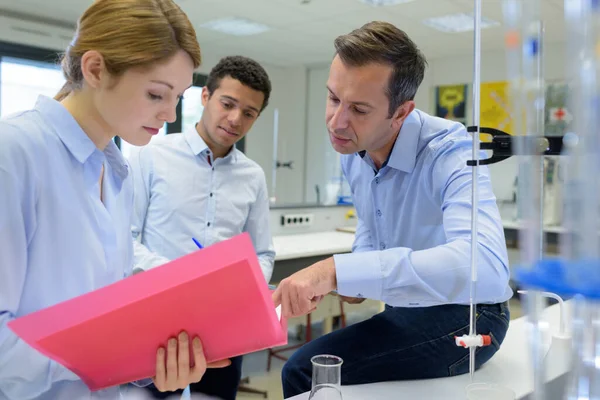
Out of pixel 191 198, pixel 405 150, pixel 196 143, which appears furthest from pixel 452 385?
pixel 196 143

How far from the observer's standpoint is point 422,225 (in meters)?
1.31

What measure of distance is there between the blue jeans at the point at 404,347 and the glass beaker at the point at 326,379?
9.5 inches

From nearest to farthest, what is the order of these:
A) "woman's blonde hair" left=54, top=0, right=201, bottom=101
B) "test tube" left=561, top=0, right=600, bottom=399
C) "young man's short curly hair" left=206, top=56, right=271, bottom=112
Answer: "test tube" left=561, top=0, right=600, bottom=399
"woman's blonde hair" left=54, top=0, right=201, bottom=101
"young man's short curly hair" left=206, top=56, right=271, bottom=112

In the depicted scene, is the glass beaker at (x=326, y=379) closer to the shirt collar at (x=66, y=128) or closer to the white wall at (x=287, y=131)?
the shirt collar at (x=66, y=128)

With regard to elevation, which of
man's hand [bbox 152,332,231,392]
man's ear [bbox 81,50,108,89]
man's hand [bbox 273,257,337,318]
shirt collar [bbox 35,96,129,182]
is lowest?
man's hand [bbox 152,332,231,392]

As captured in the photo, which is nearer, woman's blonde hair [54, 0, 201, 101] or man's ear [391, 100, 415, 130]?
woman's blonde hair [54, 0, 201, 101]

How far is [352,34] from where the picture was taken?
4.09 ft

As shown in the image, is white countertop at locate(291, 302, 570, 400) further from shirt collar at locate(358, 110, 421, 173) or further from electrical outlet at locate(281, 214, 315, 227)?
electrical outlet at locate(281, 214, 315, 227)

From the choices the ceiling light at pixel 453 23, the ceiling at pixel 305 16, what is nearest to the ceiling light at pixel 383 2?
the ceiling at pixel 305 16

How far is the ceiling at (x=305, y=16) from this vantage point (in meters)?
4.57

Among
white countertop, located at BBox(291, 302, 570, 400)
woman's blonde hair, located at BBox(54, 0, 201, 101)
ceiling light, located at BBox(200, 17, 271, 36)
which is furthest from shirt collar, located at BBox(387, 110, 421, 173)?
ceiling light, located at BBox(200, 17, 271, 36)

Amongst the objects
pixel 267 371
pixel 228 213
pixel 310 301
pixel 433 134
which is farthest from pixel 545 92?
pixel 267 371

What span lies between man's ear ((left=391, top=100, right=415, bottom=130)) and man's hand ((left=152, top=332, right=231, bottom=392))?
2.56 feet

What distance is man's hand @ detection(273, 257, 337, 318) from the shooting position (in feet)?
3.13
